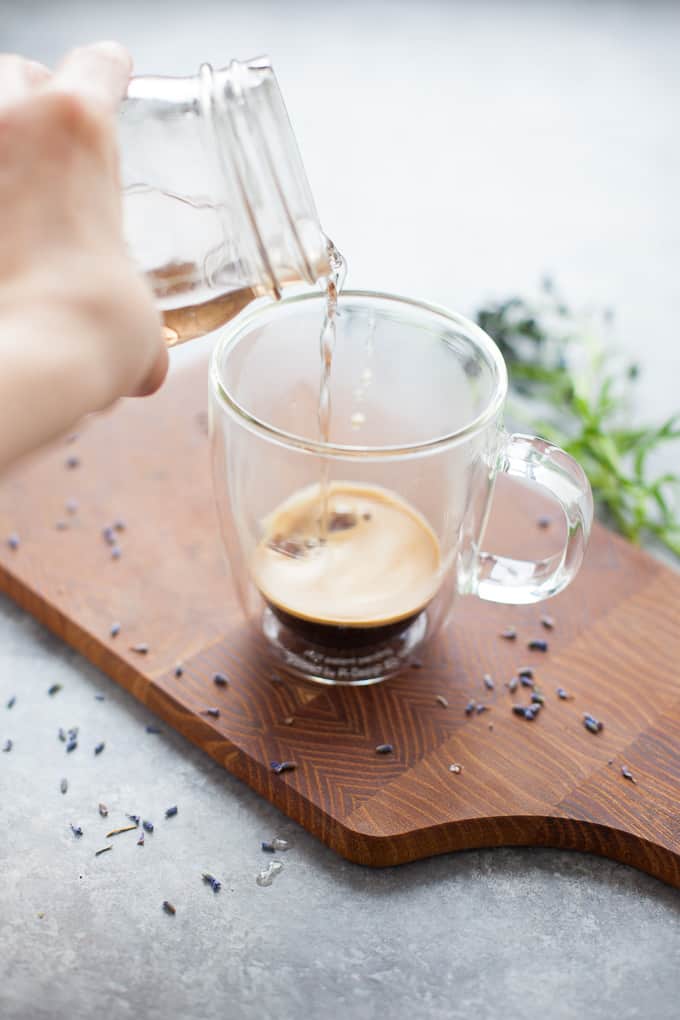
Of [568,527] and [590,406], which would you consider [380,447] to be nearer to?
[568,527]

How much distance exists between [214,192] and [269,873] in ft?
2.06

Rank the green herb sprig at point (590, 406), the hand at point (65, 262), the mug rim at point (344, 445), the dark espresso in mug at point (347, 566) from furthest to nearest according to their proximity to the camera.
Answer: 1. the green herb sprig at point (590, 406)
2. the dark espresso in mug at point (347, 566)
3. the mug rim at point (344, 445)
4. the hand at point (65, 262)

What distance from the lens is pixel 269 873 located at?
1.08 m

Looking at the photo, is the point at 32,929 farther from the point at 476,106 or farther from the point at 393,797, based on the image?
the point at 476,106

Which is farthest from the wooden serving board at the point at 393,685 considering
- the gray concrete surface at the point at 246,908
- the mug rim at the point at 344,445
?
the mug rim at the point at 344,445

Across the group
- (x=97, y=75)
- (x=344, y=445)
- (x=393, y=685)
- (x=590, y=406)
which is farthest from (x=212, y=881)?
(x=590, y=406)

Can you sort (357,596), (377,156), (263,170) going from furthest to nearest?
(377,156) → (357,596) → (263,170)

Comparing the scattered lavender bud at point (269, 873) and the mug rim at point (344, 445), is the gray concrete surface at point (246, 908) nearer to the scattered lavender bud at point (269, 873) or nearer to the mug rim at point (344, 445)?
the scattered lavender bud at point (269, 873)

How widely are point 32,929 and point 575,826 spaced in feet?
1.69

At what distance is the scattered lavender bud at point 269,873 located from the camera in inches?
42.2

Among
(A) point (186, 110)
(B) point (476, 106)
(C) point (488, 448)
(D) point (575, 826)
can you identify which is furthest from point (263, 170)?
(B) point (476, 106)

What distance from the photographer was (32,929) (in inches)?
40.3

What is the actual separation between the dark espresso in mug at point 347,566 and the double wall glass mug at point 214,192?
1.06 ft

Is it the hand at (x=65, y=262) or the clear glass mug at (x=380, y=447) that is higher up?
the hand at (x=65, y=262)
